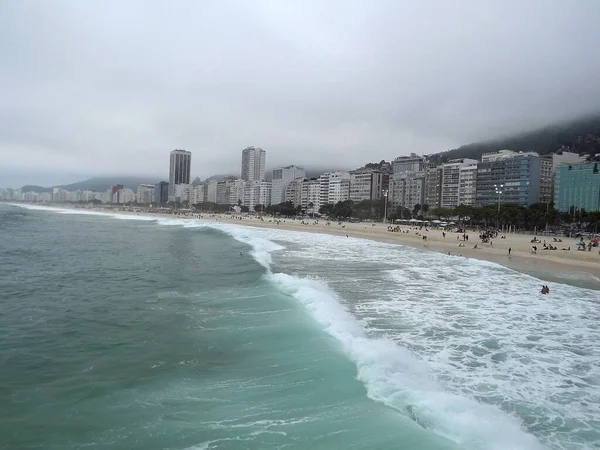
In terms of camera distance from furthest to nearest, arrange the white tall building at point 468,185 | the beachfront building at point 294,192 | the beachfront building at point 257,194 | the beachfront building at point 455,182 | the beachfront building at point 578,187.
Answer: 1. the beachfront building at point 257,194
2. the beachfront building at point 294,192
3. the beachfront building at point 455,182
4. the white tall building at point 468,185
5. the beachfront building at point 578,187

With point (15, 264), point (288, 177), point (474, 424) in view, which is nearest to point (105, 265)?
point (15, 264)

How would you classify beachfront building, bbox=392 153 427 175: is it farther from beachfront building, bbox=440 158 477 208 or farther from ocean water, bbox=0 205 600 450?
ocean water, bbox=0 205 600 450

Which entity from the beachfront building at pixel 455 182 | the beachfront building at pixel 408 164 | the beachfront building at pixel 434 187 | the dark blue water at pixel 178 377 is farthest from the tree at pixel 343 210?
the dark blue water at pixel 178 377

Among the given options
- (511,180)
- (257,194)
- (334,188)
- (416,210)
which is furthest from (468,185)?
(257,194)

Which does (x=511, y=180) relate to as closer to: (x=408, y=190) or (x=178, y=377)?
(x=408, y=190)

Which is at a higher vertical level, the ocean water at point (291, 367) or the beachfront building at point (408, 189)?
the beachfront building at point (408, 189)

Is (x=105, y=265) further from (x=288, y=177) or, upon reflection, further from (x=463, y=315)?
(x=288, y=177)

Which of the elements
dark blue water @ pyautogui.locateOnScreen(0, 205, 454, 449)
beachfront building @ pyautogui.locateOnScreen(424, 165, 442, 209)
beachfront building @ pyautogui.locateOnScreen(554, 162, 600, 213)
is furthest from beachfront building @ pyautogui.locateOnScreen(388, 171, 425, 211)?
dark blue water @ pyautogui.locateOnScreen(0, 205, 454, 449)

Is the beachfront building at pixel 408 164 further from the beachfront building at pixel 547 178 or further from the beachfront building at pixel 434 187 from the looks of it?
the beachfront building at pixel 547 178
